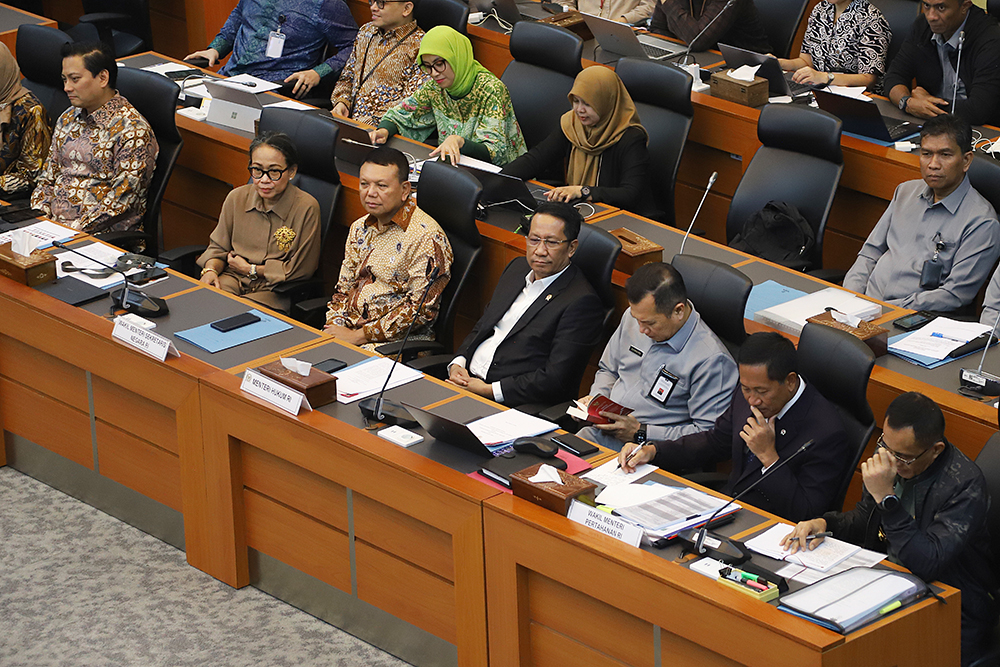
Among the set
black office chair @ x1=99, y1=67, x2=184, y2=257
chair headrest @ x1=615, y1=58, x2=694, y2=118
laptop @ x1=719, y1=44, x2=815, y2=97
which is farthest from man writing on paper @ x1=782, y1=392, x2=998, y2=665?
black office chair @ x1=99, y1=67, x2=184, y2=257

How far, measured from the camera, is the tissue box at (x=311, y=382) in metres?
3.45

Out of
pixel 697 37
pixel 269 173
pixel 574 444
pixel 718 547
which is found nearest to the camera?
pixel 718 547

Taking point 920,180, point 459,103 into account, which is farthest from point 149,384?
point 920,180

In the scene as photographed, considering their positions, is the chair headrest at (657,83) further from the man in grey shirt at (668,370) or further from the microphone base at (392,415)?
the microphone base at (392,415)

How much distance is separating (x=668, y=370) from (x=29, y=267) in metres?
2.04

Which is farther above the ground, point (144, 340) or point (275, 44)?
point (275, 44)

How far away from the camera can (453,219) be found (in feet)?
14.5

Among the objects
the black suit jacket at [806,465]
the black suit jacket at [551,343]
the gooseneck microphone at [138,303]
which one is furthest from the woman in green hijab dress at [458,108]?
the black suit jacket at [806,465]

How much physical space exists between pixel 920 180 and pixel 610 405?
4.68ft

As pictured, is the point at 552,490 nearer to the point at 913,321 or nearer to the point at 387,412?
the point at 387,412

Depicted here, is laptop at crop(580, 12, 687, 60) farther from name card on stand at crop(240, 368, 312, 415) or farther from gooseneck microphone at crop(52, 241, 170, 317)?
name card on stand at crop(240, 368, 312, 415)

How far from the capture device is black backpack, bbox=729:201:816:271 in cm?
463

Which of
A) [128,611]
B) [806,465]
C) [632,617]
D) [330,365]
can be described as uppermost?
[330,365]

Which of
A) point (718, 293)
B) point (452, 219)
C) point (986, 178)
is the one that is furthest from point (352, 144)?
point (986, 178)
